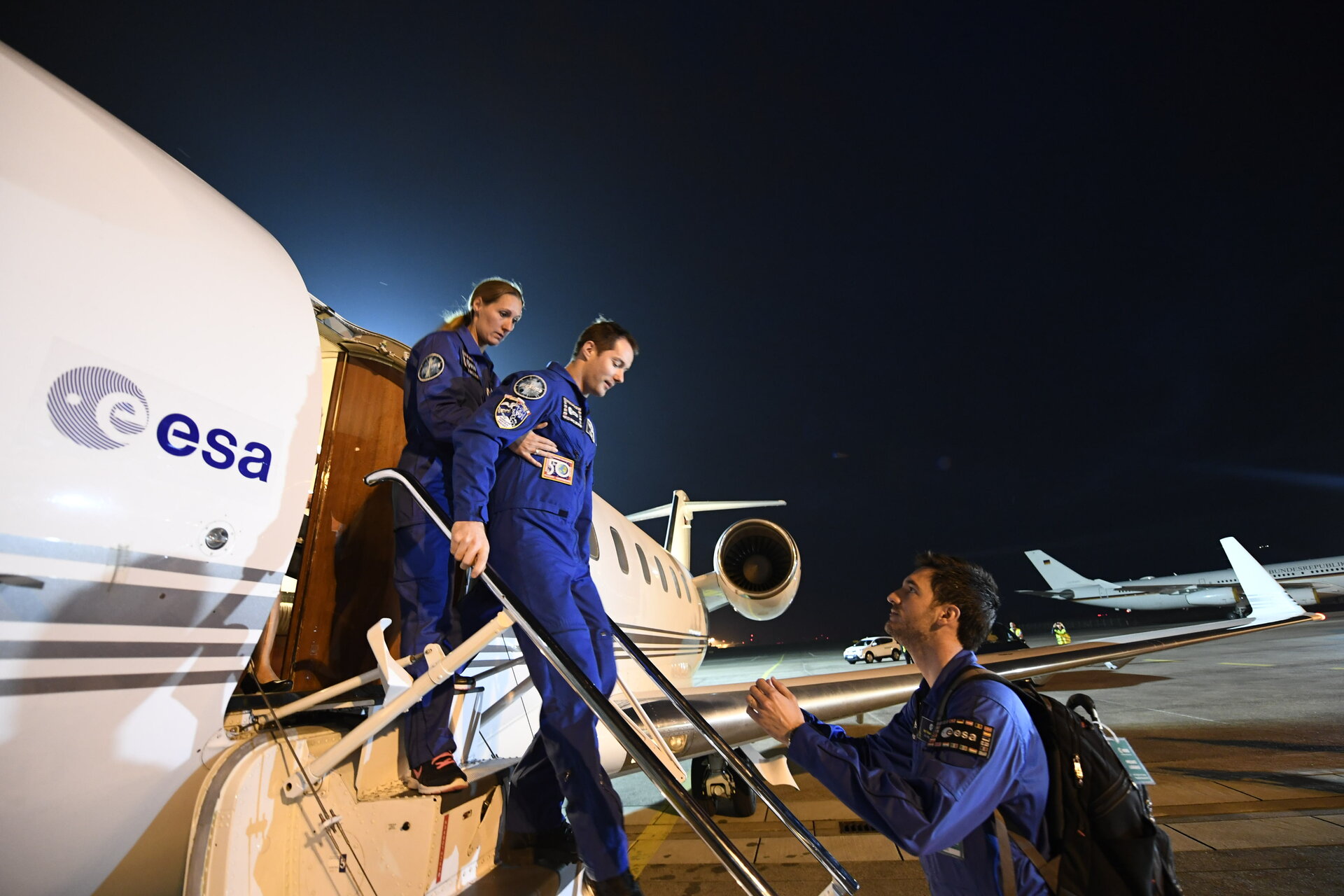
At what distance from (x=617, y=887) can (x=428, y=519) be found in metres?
1.52

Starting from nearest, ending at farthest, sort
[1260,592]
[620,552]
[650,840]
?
[650,840] → [620,552] → [1260,592]

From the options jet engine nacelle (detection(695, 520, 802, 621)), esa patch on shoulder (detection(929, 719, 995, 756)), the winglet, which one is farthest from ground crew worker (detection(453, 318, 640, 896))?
the winglet

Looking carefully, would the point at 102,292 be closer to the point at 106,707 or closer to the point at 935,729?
the point at 106,707

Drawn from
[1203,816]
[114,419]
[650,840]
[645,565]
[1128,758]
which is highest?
[114,419]

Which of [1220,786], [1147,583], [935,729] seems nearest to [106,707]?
[935,729]

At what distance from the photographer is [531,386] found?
2598mm

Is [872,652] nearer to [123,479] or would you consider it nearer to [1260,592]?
[1260,592]

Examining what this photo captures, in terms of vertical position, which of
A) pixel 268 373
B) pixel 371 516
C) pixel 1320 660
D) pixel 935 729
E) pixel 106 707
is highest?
pixel 268 373

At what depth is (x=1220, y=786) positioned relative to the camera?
557 cm

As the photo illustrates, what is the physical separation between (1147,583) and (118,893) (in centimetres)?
6440

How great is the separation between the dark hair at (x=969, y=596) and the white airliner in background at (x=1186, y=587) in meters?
53.5

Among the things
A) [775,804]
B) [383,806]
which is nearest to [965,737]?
[775,804]

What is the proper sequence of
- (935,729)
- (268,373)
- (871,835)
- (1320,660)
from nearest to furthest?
(935,729)
(268,373)
(871,835)
(1320,660)

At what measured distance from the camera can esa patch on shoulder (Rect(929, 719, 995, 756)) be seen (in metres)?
1.79
